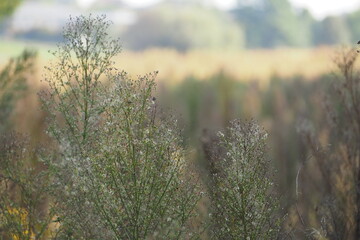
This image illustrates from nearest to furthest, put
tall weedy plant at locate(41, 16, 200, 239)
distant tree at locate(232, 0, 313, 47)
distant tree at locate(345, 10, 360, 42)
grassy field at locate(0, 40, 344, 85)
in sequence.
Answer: tall weedy plant at locate(41, 16, 200, 239)
grassy field at locate(0, 40, 344, 85)
distant tree at locate(345, 10, 360, 42)
distant tree at locate(232, 0, 313, 47)

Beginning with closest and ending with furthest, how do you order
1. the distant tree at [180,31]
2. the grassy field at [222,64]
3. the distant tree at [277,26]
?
the grassy field at [222,64]
the distant tree at [180,31]
the distant tree at [277,26]

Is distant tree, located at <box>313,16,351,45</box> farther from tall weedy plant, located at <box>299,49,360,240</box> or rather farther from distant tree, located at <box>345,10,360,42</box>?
tall weedy plant, located at <box>299,49,360,240</box>

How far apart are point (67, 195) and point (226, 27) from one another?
7327 centimetres

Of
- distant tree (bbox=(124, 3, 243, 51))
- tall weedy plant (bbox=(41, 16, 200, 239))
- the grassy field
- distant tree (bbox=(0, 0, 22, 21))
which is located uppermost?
distant tree (bbox=(124, 3, 243, 51))

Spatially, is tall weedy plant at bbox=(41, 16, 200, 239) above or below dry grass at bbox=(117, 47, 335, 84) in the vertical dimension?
below

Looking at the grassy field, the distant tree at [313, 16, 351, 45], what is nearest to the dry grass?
the grassy field

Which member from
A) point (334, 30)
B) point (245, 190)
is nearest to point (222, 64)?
point (245, 190)

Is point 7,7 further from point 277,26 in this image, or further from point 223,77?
point 277,26

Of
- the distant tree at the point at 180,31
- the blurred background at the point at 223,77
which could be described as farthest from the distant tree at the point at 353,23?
the distant tree at the point at 180,31

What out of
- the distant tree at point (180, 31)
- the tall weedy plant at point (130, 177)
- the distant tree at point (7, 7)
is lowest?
the tall weedy plant at point (130, 177)

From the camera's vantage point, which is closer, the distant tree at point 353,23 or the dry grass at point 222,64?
the dry grass at point 222,64

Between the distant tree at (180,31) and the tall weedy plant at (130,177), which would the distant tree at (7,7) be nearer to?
the tall weedy plant at (130,177)

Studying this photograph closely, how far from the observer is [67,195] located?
10.9 m

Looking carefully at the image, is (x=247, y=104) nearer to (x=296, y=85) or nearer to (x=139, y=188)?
(x=296, y=85)
